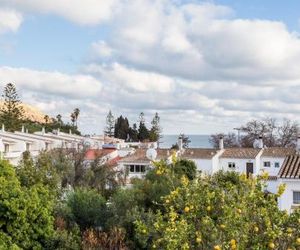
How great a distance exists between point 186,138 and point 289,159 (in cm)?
6682

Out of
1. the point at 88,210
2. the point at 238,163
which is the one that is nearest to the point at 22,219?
the point at 88,210

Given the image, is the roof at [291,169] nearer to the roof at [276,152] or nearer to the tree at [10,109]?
the roof at [276,152]

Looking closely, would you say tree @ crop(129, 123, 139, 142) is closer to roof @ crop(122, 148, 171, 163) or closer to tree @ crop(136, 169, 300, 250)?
roof @ crop(122, 148, 171, 163)

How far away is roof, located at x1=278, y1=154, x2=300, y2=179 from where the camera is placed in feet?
83.6

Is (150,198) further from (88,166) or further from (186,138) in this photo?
(186,138)

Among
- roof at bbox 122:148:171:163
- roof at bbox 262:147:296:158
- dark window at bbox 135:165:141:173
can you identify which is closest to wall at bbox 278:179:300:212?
roof at bbox 122:148:171:163

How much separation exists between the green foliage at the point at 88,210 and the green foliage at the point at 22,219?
241 cm

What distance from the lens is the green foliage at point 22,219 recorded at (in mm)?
16062

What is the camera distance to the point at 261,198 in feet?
26.0

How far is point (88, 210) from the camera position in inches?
763

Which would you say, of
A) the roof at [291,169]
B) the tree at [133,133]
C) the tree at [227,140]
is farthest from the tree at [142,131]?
the roof at [291,169]

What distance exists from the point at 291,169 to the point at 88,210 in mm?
11773

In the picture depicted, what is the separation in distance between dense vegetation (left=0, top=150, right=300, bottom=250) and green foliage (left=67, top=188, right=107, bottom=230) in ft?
0.13

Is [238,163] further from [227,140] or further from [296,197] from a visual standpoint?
[227,140]
